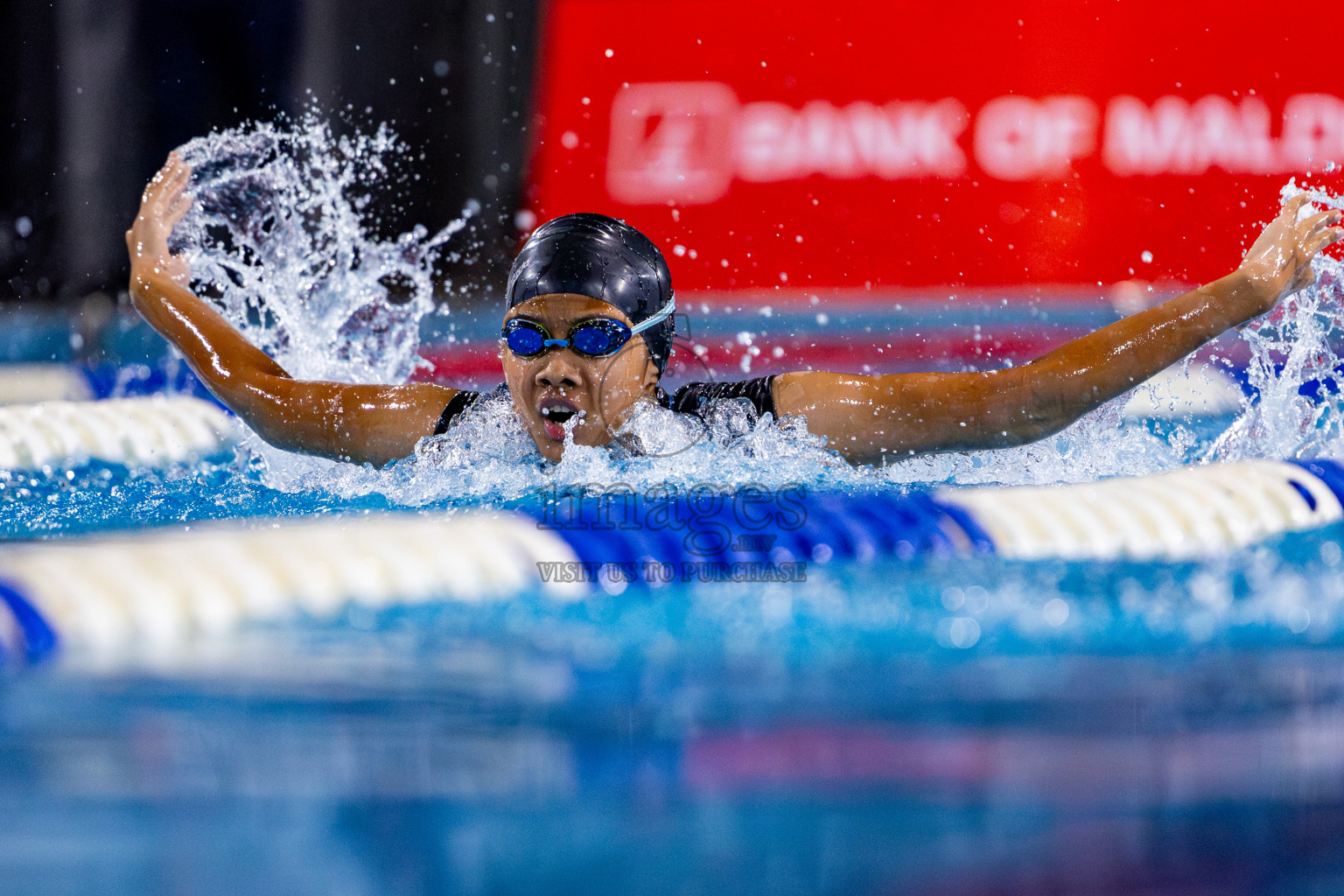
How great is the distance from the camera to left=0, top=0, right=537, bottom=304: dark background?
599cm

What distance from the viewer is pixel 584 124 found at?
6.25 meters

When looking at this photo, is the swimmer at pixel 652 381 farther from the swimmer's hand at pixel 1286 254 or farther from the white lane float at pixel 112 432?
the white lane float at pixel 112 432

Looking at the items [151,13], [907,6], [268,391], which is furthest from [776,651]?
[151,13]

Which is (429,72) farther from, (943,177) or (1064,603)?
(1064,603)

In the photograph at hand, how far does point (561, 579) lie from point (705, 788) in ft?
1.70

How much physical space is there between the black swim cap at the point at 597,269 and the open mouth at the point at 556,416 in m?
0.21

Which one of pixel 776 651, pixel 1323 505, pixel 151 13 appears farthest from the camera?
pixel 151 13

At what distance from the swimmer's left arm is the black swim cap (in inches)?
16.4

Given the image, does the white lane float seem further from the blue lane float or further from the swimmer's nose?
the swimmer's nose

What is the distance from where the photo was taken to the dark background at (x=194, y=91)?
5988 mm

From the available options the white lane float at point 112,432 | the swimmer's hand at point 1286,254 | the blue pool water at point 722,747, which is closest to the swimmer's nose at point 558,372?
the blue pool water at point 722,747

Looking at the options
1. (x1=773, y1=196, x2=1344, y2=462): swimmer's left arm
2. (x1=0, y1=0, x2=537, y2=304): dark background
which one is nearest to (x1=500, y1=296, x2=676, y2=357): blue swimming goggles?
(x1=773, y1=196, x2=1344, y2=462): swimmer's left arm

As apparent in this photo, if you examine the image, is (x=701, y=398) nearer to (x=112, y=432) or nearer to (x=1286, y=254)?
(x=1286, y=254)

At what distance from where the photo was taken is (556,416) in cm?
237
